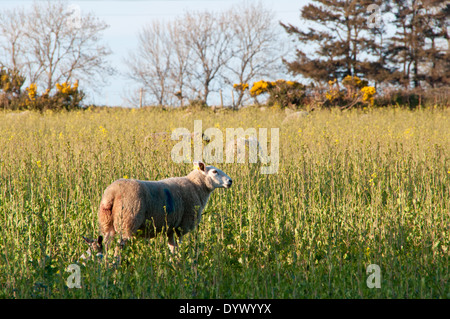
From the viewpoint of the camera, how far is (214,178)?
5805mm

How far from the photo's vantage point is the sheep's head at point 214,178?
5785 millimetres

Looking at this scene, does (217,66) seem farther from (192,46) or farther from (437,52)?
(437,52)

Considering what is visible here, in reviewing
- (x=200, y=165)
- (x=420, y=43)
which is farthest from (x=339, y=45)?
(x=200, y=165)

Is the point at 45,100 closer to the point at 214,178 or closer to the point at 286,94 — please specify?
the point at 286,94

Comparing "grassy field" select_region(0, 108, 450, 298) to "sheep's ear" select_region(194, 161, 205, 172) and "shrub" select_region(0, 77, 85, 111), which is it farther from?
"shrub" select_region(0, 77, 85, 111)

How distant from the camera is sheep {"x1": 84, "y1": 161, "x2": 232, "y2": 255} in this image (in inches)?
189

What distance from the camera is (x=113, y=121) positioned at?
18250mm

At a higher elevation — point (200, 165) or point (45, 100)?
point (45, 100)

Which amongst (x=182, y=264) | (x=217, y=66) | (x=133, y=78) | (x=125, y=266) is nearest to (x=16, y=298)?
(x=125, y=266)

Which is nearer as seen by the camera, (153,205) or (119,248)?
(119,248)

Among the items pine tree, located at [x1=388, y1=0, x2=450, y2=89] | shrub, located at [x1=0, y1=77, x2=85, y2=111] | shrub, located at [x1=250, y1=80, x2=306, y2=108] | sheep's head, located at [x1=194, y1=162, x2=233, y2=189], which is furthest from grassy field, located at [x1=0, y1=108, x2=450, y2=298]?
pine tree, located at [x1=388, y1=0, x2=450, y2=89]

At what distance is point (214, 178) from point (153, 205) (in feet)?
3.49
